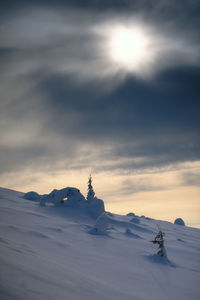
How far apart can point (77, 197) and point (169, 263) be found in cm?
1117

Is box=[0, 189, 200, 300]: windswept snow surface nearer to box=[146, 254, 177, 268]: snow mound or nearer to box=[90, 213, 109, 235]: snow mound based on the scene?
box=[146, 254, 177, 268]: snow mound

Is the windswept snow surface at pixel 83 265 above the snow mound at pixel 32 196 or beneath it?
beneath

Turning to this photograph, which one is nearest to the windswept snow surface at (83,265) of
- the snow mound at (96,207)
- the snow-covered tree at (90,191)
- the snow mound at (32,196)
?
the snow mound at (96,207)

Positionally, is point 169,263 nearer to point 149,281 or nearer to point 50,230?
point 149,281

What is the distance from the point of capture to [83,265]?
8.70 metres

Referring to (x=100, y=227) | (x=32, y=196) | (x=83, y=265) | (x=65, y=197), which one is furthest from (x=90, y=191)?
(x=83, y=265)

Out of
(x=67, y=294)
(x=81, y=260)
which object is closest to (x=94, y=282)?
(x=67, y=294)

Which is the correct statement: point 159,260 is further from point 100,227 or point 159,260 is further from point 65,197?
point 65,197

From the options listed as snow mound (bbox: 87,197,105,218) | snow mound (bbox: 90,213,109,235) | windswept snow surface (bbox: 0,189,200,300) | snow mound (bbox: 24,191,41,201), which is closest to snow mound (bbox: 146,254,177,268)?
windswept snow surface (bbox: 0,189,200,300)

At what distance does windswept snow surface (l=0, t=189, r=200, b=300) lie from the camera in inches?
197

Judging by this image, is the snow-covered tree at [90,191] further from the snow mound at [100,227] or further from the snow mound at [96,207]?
the snow mound at [100,227]

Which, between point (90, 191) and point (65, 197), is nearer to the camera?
point (65, 197)

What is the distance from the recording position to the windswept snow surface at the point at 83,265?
5012 millimetres

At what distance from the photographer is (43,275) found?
5535mm
